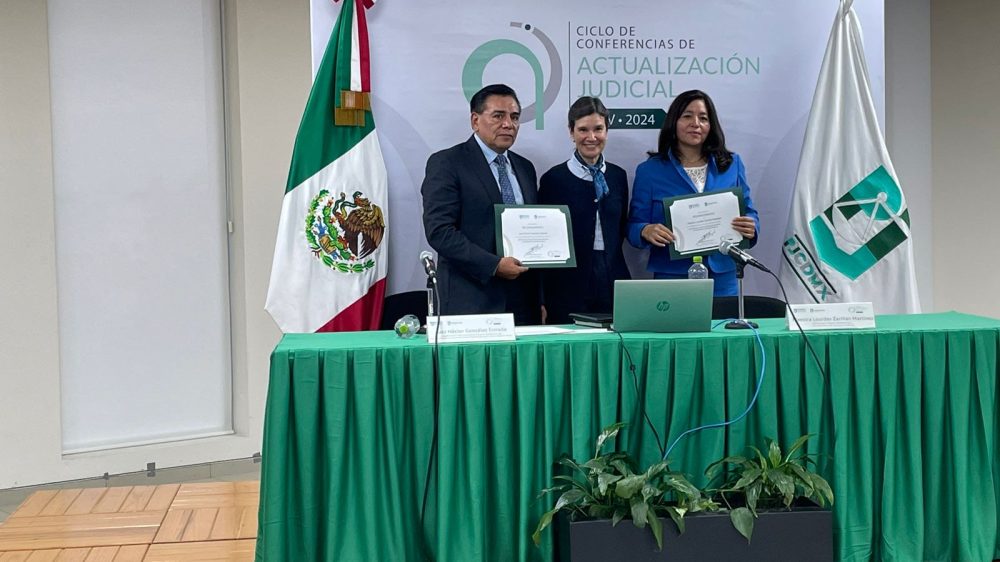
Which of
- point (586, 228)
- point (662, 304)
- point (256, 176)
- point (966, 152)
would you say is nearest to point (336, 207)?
point (586, 228)

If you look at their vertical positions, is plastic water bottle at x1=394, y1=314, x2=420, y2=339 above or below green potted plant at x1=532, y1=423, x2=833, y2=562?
above

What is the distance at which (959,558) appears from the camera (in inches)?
110

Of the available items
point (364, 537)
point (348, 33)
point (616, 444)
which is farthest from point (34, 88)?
point (616, 444)

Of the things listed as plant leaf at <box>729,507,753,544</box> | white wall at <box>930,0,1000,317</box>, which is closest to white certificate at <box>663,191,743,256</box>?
plant leaf at <box>729,507,753,544</box>

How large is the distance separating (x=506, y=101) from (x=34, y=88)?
2.36m

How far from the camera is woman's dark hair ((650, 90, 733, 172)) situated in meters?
4.05

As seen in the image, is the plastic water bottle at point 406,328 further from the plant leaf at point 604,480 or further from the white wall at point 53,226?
the white wall at point 53,226

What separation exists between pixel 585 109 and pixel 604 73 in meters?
0.42

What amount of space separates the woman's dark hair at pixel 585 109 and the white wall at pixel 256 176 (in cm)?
176

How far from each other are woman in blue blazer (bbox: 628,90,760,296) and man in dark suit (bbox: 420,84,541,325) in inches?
18.6

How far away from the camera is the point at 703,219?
3938mm

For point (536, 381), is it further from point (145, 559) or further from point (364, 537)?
point (145, 559)

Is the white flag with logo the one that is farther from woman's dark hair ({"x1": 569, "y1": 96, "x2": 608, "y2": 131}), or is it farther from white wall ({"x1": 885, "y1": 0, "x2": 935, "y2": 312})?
white wall ({"x1": 885, "y1": 0, "x2": 935, "y2": 312})

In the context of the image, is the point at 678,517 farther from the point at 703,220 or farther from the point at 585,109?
the point at 585,109
